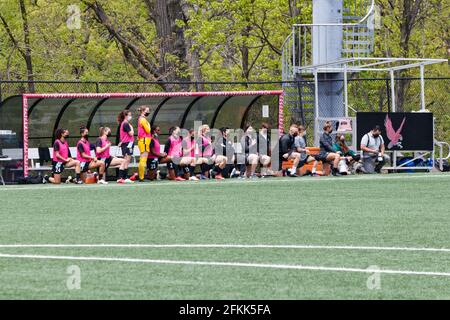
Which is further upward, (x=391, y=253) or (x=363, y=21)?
(x=363, y=21)

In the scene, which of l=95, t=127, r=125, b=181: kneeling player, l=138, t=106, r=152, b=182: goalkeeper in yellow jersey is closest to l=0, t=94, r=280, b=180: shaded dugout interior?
l=95, t=127, r=125, b=181: kneeling player

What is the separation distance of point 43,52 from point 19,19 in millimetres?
2208

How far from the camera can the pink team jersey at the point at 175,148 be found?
101ft

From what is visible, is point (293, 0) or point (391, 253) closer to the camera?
point (391, 253)

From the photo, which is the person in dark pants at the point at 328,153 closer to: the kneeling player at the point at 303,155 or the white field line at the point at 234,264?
the kneeling player at the point at 303,155

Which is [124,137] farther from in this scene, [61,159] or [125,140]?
[61,159]

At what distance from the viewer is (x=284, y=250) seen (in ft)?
42.2

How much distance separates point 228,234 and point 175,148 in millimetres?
16090

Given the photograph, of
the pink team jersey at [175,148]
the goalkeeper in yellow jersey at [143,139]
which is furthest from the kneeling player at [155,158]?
the goalkeeper in yellow jersey at [143,139]

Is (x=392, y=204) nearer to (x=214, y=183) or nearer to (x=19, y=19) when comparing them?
(x=214, y=183)

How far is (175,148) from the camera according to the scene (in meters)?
30.9

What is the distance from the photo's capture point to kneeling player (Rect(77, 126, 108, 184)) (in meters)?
30.2

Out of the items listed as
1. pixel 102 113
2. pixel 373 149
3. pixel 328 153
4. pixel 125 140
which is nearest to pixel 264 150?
pixel 328 153
